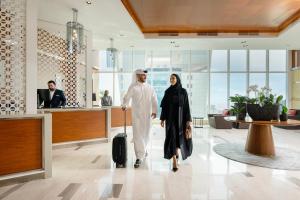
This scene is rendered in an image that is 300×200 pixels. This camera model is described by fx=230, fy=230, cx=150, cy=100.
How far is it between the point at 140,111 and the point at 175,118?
74 centimetres

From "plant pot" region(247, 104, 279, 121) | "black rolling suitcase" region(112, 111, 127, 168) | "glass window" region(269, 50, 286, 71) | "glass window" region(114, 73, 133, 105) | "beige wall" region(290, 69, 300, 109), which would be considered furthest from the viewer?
"glass window" region(114, 73, 133, 105)

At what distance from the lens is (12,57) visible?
3699 millimetres

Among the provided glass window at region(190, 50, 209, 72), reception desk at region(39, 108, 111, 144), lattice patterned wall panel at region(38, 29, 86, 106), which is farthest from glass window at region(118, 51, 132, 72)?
reception desk at region(39, 108, 111, 144)

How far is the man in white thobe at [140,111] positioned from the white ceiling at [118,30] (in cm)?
214

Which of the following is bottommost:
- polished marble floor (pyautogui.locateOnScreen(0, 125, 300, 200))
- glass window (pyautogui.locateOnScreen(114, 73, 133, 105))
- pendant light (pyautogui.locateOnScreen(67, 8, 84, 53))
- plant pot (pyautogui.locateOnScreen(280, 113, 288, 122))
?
polished marble floor (pyautogui.locateOnScreen(0, 125, 300, 200))

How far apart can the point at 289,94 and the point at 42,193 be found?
13.2 metres

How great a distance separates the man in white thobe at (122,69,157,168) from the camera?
4.31 metres

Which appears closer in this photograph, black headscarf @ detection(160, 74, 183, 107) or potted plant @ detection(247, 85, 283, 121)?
black headscarf @ detection(160, 74, 183, 107)

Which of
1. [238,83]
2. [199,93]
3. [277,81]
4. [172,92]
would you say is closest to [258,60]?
[277,81]

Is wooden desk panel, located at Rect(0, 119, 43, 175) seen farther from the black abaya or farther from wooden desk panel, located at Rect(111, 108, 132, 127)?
wooden desk panel, located at Rect(111, 108, 132, 127)

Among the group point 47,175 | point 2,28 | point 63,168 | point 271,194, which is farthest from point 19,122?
point 271,194

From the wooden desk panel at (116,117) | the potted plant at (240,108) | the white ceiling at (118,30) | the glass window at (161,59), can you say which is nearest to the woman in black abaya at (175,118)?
the potted plant at (240,108)

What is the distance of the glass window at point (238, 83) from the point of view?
12.8 meters

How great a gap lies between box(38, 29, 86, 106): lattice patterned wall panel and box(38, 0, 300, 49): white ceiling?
35.6 inches
